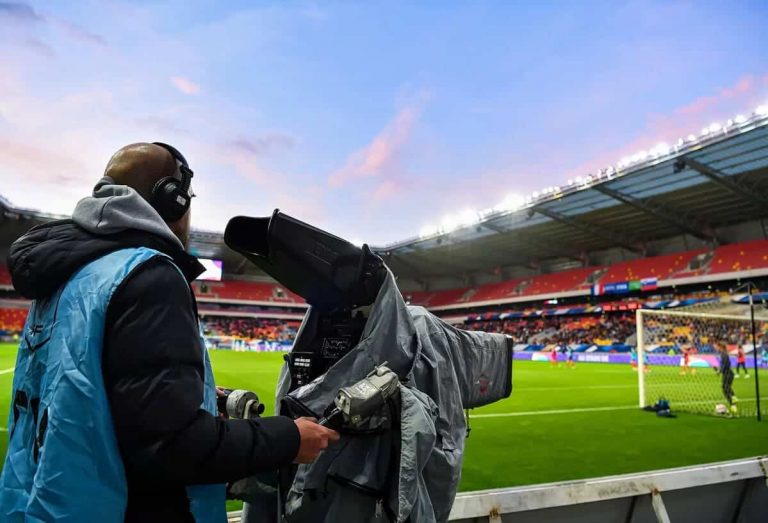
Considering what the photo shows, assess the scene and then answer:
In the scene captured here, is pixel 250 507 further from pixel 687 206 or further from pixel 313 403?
pixel 687 206

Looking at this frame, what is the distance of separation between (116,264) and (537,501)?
7.47ft

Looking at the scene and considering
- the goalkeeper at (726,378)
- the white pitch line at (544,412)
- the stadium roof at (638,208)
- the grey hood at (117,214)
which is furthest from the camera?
the stadium roof at (638,208)

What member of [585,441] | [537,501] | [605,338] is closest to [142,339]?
[537,501]

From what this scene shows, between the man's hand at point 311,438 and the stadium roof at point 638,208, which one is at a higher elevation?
the stadium roof at point 638,208

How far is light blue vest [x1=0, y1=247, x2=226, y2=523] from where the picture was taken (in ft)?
3.81

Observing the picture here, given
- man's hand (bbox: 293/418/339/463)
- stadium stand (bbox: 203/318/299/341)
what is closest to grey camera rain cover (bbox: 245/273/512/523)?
man's hand (bbox: 293/418/339/463)

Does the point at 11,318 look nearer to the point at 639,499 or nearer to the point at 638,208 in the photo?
the point at 638,208

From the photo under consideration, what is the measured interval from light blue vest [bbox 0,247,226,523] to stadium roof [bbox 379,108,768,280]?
25229mm

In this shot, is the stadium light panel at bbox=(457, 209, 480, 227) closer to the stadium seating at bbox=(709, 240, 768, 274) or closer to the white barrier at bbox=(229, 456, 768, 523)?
the stadium seating at bbox=(709, 240, 768, 274)

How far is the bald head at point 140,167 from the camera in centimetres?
149

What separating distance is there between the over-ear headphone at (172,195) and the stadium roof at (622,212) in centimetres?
1807

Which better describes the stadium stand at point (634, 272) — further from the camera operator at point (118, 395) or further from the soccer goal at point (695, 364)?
the camera operator at point (118, 395)

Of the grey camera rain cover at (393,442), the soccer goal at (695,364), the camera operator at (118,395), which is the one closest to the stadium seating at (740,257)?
the soccer goal at (695,364)

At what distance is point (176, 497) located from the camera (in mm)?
1289
